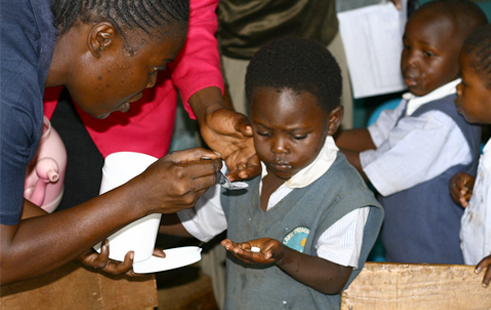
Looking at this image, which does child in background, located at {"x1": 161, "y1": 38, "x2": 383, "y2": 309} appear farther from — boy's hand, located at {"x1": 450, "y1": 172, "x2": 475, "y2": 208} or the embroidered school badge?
boy's hand, located at {"x1": 450, "y1": 172, "x2": 475, "y2": 208}

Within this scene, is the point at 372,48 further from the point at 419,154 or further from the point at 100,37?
the point at 100,37

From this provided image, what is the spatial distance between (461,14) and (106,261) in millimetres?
1930

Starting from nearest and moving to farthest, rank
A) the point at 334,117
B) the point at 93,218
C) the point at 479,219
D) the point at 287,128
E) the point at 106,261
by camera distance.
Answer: the point at 93,218, the point at 106,261, the point at 287,128, the point at 334,117, the point at 479,219

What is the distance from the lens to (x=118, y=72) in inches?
55.2

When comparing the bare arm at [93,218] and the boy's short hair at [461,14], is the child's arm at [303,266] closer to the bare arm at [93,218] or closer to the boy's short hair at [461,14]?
the bare arm at [93,218]

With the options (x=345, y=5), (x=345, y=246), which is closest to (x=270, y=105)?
(x=345, y=246)

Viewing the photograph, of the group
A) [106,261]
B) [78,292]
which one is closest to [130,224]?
[106,261]

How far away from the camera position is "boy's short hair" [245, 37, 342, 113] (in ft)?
5.56

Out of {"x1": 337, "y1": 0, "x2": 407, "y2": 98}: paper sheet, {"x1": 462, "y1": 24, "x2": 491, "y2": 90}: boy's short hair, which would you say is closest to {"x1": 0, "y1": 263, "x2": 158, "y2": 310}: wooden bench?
{"x1": 462, "y1": 24, "x2": 491, "y2": 90}: boy's short hair

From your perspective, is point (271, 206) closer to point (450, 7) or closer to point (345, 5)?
point (450, 7)

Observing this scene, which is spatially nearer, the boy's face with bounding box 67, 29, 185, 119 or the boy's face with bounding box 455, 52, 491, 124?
the boy's face with bounding box 67, 29, 185, 119

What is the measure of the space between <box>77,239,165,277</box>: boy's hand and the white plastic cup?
0.05 feet

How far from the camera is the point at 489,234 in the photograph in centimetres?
196

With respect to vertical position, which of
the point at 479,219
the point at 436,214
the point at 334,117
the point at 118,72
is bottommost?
the point at 436,214
